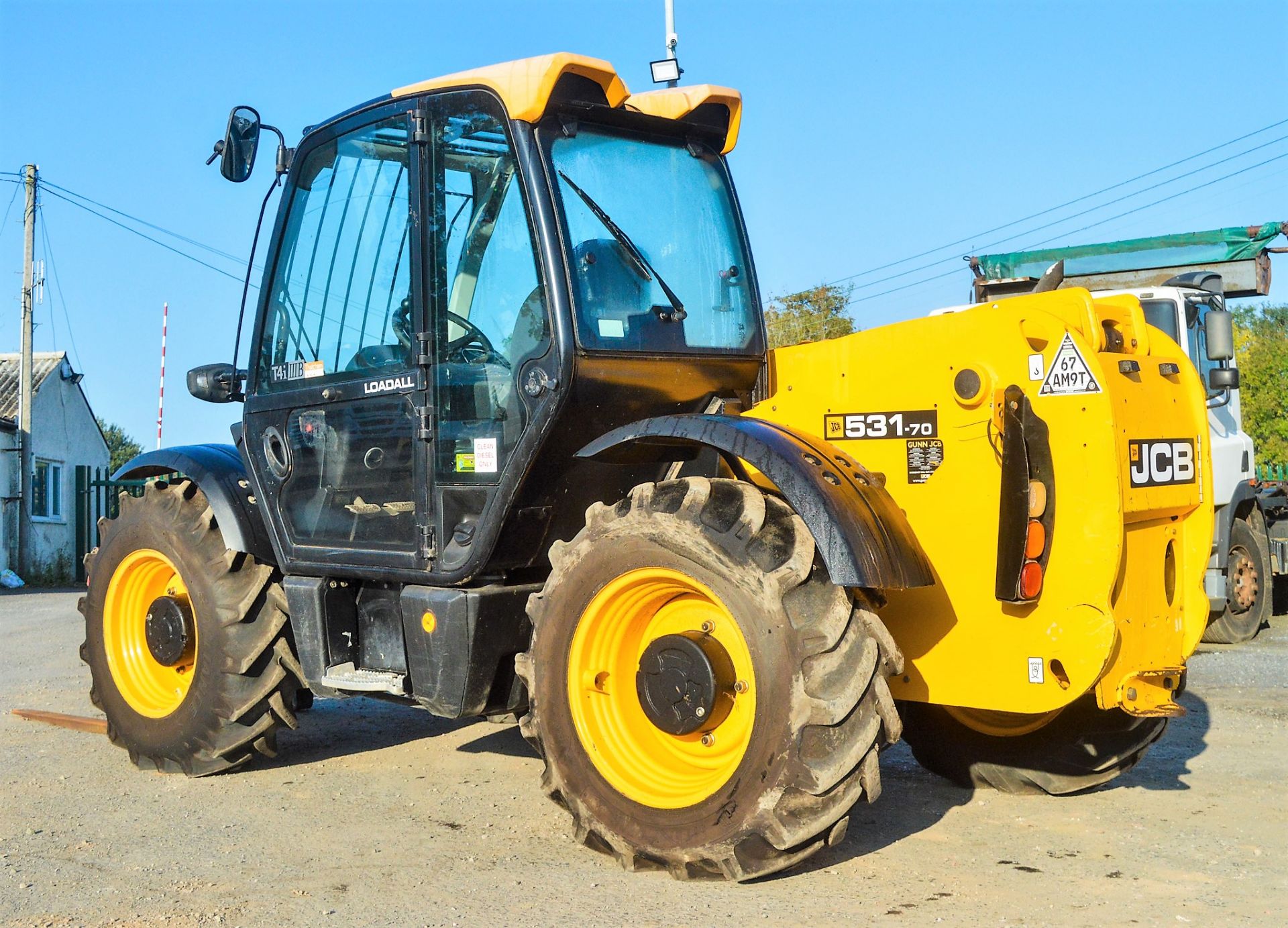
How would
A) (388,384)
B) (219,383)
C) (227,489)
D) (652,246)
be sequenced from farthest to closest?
(219,383), (227,489), (388,384), (652,246)

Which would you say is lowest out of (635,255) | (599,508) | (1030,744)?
(1030,744)

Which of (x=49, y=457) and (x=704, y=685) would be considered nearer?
(x=704, y=685)

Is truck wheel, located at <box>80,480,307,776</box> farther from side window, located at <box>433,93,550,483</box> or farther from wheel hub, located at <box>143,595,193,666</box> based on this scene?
side window, located at <box>433,93,550,483</box>

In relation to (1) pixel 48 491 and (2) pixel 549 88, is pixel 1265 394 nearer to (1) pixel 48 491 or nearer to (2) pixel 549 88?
(1) pixel 48 491

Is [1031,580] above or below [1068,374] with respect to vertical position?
below

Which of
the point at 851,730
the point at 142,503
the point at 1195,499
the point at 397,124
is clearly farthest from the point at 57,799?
the point at 1195,499

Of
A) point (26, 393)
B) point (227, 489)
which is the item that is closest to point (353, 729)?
point (227, 489)

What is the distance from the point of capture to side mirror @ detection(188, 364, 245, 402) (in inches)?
245

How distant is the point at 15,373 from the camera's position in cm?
2869

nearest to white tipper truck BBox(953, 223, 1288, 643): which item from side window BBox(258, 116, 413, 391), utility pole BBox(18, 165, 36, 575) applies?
side window BBox(258, 116, 413, 391)

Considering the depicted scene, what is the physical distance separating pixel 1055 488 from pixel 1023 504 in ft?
0.50

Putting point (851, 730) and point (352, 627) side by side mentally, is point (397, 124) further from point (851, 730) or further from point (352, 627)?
point (851, 730)

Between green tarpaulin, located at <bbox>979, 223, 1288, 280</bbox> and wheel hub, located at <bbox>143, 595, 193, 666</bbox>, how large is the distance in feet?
32.4

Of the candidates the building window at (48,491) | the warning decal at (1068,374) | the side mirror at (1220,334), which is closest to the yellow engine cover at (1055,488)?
the warning decal at (1068,374)
